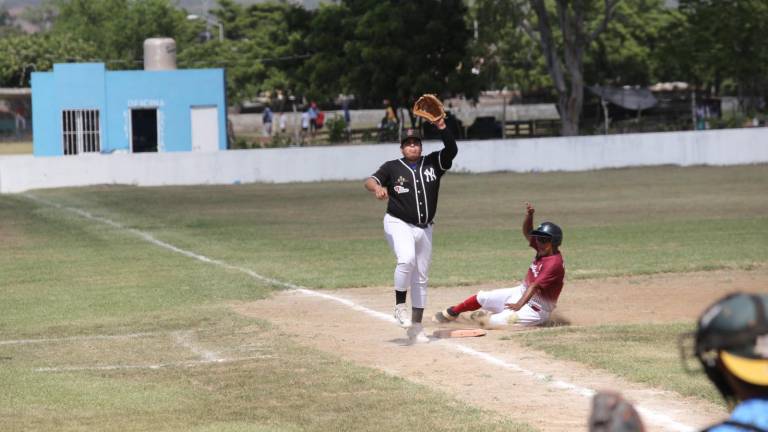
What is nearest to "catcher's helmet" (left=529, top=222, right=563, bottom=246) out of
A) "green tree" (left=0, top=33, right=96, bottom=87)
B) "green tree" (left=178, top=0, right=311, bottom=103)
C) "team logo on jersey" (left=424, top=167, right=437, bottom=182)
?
"team logo on jersey" (left=424, top=167, right=437, bottom=182)

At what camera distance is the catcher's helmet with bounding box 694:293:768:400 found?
131 inches

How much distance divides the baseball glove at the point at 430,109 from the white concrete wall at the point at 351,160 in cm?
3053

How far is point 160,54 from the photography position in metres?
55.6

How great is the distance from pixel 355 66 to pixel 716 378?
63.7 m

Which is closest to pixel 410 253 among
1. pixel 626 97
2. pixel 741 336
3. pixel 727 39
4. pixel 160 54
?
pixel 741 336

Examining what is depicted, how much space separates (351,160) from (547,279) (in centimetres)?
3120

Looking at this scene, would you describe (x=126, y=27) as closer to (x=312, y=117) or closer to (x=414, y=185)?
(x=312, y=117)

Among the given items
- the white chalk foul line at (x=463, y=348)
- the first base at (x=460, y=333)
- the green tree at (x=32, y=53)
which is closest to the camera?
the white chalk foul line at (x=463, y=348)

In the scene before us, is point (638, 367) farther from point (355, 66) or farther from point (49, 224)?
point (355, 66)

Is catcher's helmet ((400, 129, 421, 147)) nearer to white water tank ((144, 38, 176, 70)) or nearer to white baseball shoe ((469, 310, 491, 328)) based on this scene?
white baseball shoe ((469, 310, 491, 328))

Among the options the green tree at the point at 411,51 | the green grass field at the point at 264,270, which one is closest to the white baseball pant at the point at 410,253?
the green grass field at the point at 264,270

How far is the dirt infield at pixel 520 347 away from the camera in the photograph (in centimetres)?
924

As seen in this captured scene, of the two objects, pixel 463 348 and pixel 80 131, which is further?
pixel 80 131

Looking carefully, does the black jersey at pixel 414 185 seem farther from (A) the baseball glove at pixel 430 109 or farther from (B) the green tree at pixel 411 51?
(B) the green tree at pixel 411 51
